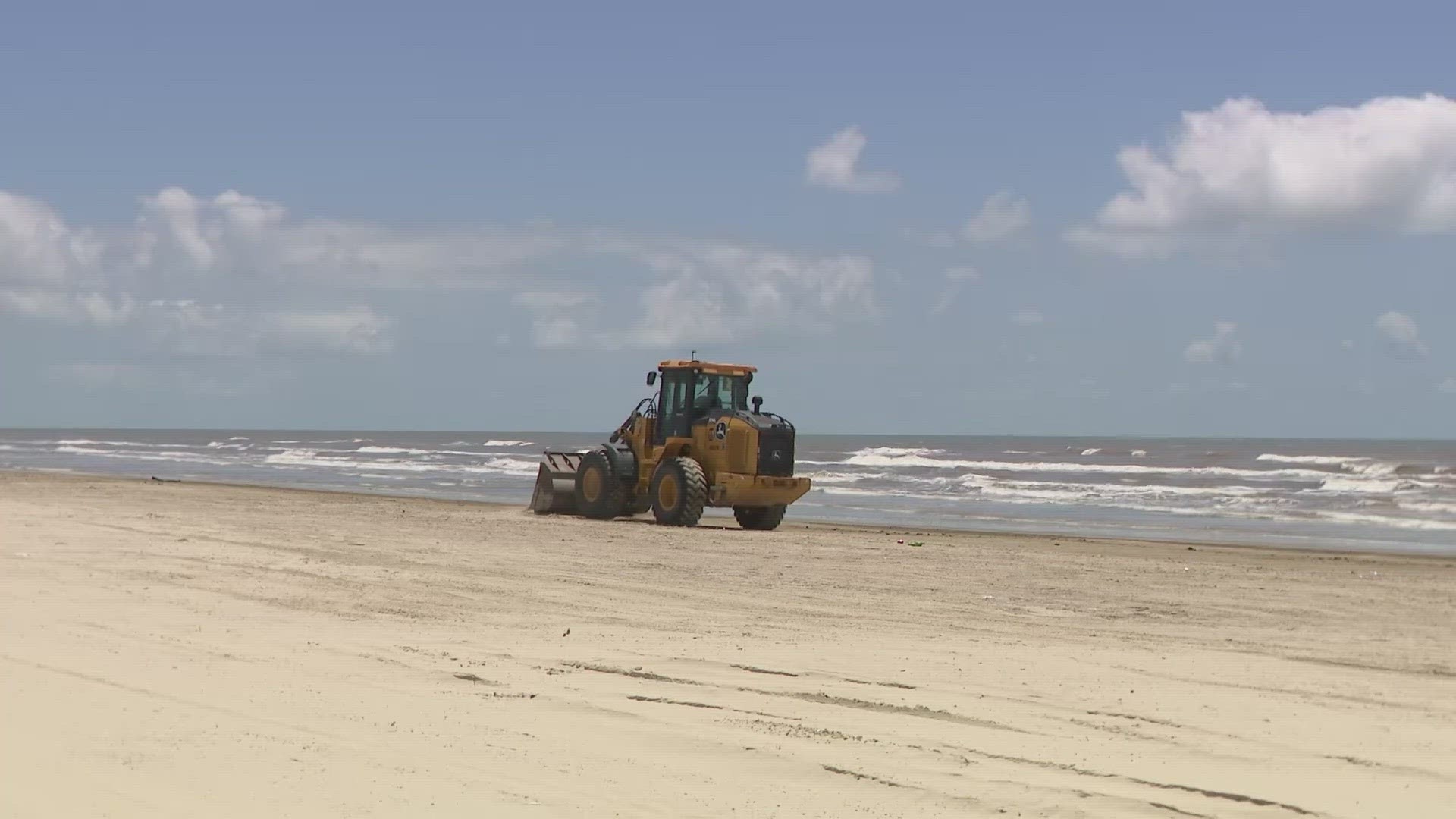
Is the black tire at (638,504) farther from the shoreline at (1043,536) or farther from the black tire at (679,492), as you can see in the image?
the black tire at (679,492)

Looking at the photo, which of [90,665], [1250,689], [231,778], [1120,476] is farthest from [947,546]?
[1120,476]

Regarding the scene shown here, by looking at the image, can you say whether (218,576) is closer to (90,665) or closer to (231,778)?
(90,665)

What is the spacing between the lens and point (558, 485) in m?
22.6

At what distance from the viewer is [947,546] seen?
58.7 feet

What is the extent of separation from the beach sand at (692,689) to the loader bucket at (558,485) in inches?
332

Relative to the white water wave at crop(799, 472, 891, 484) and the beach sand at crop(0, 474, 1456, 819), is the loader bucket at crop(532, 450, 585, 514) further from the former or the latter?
the white water wave at crop(799, 472, 891, 484)

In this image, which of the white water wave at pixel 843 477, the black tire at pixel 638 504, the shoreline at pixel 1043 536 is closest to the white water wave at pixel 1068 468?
the white water wave at pixel 843 477

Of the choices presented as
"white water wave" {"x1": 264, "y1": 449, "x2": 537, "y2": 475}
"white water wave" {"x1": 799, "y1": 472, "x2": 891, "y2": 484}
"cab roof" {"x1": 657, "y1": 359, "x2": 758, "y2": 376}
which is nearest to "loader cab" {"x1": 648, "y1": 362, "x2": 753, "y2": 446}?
"cab roof" {"x1": 657, "y1": 359, "x2": 758, "y2": 376}

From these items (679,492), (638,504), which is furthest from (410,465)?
(679,492)

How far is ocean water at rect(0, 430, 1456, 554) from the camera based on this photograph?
24.4 meters

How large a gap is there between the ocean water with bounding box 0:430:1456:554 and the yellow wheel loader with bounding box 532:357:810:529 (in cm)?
350

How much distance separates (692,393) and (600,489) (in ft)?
6.77

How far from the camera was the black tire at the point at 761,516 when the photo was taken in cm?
2120

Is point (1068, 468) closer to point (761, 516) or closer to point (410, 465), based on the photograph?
point (410, 465)
